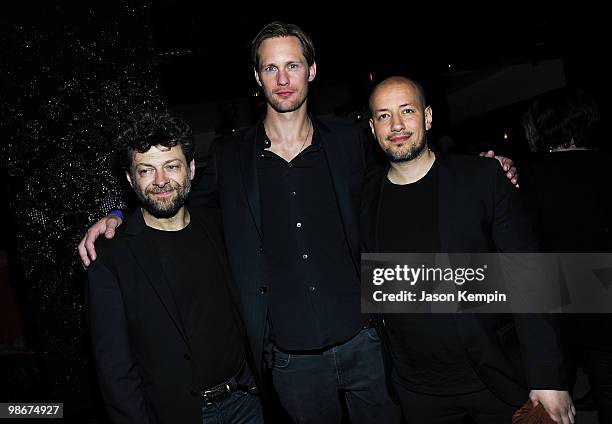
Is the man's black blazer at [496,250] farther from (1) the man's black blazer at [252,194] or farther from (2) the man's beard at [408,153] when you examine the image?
(1) the man's black blazer at [252,194]

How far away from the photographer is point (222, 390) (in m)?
2.20

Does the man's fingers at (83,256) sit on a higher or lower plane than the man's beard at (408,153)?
lower

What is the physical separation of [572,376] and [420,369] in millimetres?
1290

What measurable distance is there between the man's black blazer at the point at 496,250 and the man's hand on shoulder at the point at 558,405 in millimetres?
30

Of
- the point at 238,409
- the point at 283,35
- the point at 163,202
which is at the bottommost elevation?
the point at 238,409

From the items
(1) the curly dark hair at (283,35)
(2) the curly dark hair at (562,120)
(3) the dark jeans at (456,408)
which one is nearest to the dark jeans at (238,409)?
(3) the dark jeans at (456,408)

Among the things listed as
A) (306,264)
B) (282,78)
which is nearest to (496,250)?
(306,264)

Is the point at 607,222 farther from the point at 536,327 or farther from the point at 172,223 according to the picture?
the point at 172,223

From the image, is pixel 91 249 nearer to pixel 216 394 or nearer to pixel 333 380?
pixel 216 394

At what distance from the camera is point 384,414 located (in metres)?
2.48

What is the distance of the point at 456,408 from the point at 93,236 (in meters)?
1.81

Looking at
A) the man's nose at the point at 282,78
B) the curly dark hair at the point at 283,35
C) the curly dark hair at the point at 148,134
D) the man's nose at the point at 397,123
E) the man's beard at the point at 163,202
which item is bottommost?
the man's beard at the point at 163,202

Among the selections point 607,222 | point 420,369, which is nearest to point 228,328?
point 420,369

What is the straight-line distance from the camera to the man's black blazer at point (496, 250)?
6.55 ft
